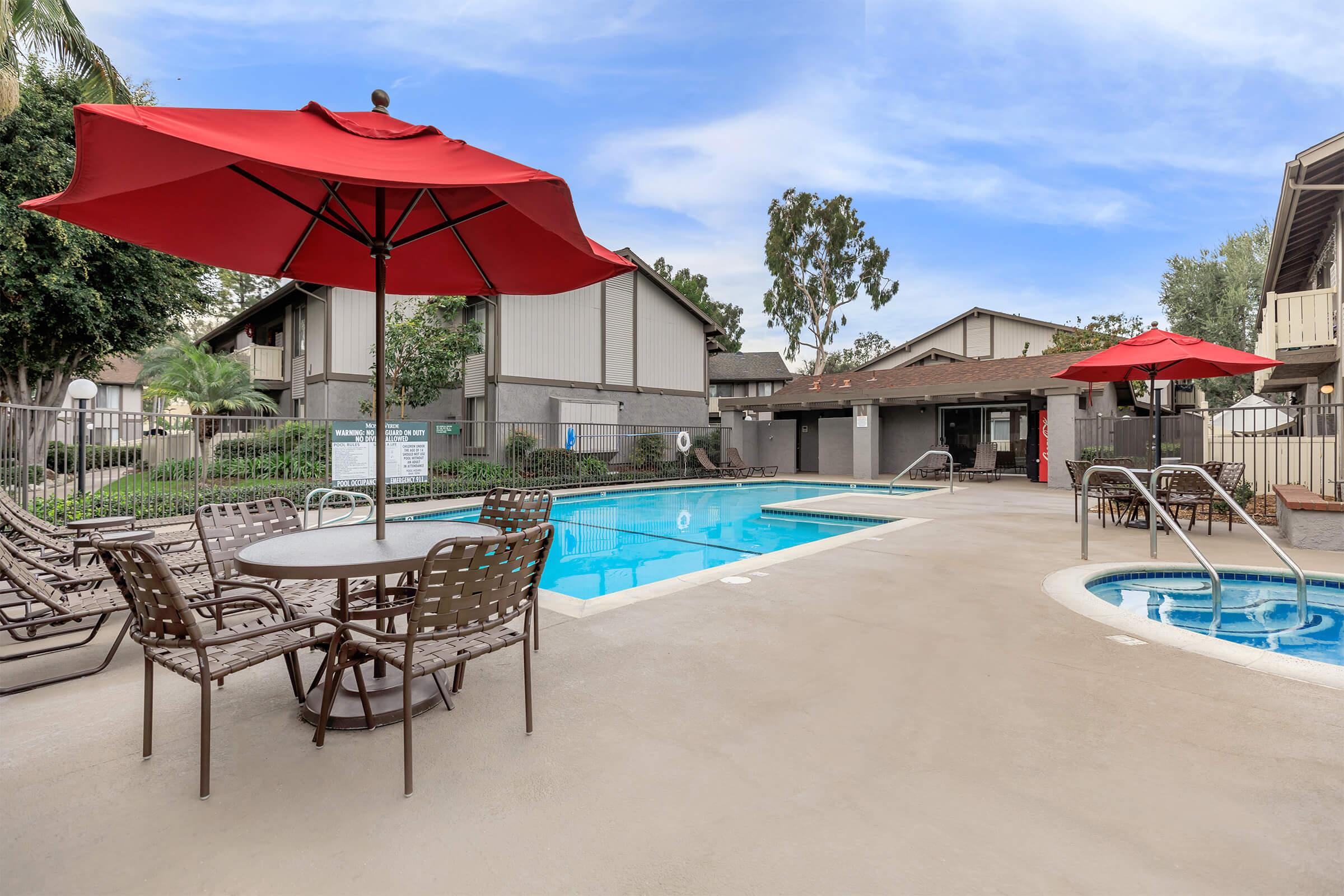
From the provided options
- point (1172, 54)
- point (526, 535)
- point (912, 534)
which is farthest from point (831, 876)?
point (1172, 54)

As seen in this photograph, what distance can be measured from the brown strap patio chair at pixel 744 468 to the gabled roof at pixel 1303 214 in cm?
1223

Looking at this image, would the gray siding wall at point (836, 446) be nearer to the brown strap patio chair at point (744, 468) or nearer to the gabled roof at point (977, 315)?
the brown strap patio chair at point (744, 468)

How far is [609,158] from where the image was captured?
20.8 m

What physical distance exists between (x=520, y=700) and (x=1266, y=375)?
64.1 feet

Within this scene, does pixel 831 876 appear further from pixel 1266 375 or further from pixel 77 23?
pixel 1266 375

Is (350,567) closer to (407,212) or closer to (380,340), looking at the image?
(380,340)

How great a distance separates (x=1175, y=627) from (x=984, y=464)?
46.5ft

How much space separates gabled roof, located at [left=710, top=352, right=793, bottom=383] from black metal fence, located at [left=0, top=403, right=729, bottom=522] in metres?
17.0

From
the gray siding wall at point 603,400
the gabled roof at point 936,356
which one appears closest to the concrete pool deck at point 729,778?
the gray siding wall at point 603,400

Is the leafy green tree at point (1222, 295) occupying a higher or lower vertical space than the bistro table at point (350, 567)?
higher

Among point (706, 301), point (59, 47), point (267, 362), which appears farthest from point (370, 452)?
point (706, 301)

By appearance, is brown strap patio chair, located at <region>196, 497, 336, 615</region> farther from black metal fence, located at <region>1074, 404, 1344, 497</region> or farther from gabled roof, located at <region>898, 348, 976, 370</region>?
gabled roof, located at <region>898, 348, 976, 370</region>

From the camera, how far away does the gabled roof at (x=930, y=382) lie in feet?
50.5

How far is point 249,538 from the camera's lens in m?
3.52
